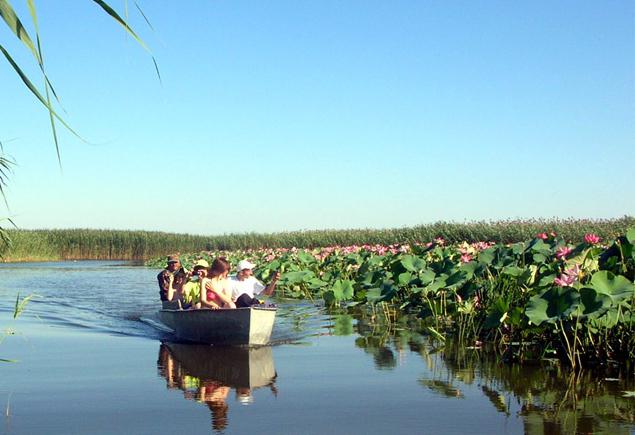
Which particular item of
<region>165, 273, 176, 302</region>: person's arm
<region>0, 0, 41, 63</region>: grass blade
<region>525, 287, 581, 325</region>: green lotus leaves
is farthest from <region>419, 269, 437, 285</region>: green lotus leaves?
<region>0, 0, 41, 63</region>: grass blade

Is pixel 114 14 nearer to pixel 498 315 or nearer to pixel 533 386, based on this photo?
pixel 533 386

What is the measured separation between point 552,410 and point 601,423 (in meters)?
0.47

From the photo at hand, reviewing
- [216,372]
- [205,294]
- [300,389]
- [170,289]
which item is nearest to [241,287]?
[205,294]

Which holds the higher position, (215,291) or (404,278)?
(404,278)

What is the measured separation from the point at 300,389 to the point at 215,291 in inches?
157

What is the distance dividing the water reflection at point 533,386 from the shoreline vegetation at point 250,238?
23237 millimetres

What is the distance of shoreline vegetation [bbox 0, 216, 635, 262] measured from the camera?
32.0m

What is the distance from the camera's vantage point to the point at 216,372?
7910 mm

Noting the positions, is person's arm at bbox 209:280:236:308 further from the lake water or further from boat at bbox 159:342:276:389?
the lake water

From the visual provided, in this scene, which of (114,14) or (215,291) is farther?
(215,291)

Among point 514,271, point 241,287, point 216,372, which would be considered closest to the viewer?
point 216,372

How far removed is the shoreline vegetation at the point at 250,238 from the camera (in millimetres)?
32031

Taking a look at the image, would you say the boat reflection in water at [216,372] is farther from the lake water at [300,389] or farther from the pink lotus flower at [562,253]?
the pink lotus flower at [562,253]

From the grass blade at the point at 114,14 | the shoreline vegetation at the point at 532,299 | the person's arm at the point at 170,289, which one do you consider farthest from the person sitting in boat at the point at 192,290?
the grass blade at the point at 114,14
